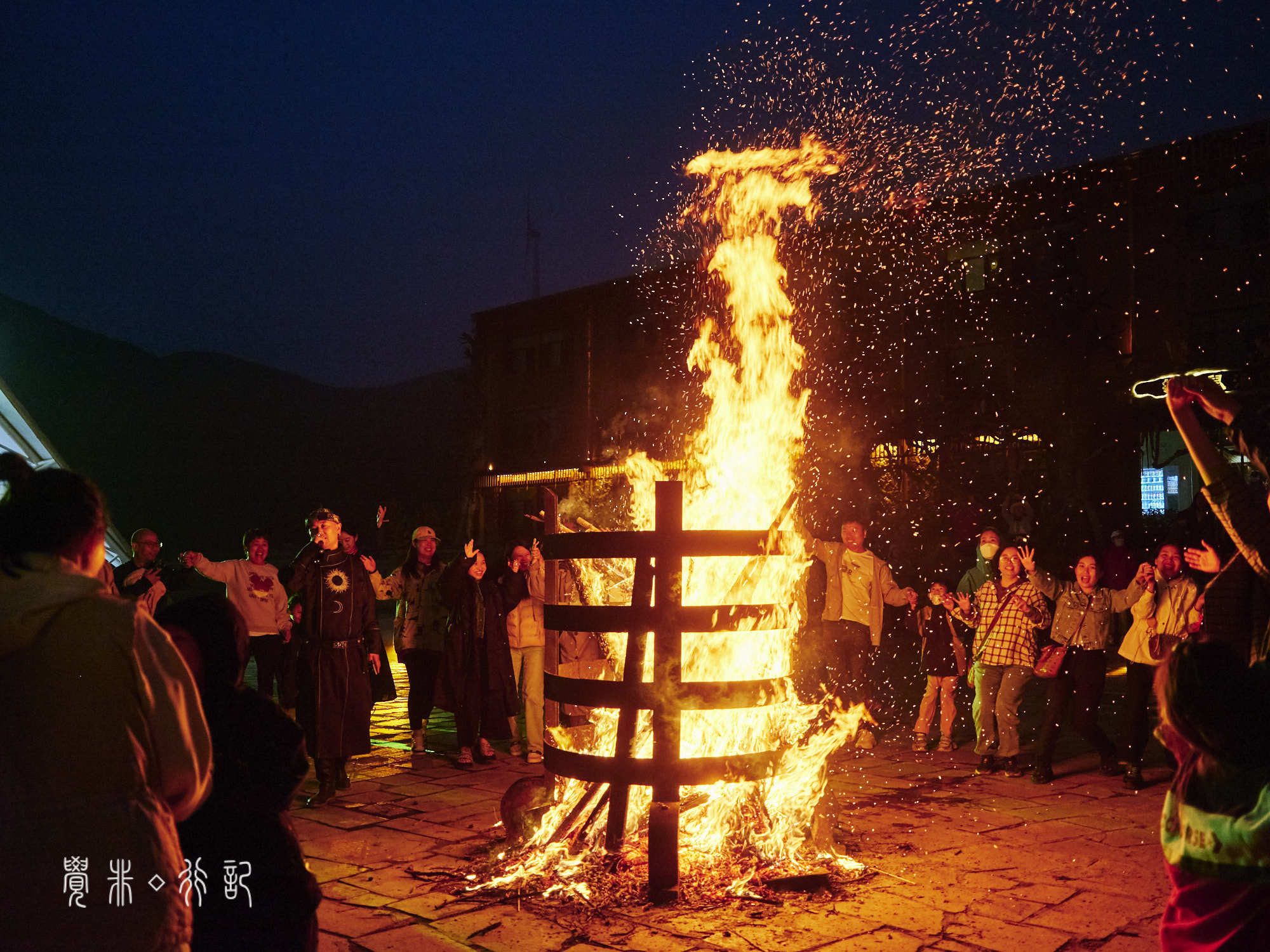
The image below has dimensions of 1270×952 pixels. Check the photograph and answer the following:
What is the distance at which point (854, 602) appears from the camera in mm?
9414

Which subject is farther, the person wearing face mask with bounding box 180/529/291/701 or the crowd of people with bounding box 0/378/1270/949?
the person wearing face mask with bounding box 180/529/291/701

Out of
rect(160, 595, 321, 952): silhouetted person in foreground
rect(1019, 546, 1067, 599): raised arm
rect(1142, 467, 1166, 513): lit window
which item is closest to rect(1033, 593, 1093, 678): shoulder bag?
rect(1019, 546, 1067, 599): raised arm

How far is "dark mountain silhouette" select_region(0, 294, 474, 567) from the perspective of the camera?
8719cm

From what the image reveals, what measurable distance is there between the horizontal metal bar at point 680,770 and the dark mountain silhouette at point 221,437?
3976 cm

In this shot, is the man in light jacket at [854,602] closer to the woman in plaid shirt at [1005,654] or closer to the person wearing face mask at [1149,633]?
the woman in plaid shirt at [1005,654]

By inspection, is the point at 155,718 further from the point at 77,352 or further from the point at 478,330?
the point at 77,352

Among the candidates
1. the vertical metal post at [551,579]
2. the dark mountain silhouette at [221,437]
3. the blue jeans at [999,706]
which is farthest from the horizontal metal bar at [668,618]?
the dark mountain silhouette at [221,437]

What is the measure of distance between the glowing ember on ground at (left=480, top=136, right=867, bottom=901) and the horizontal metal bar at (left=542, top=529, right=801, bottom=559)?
31 centimetres

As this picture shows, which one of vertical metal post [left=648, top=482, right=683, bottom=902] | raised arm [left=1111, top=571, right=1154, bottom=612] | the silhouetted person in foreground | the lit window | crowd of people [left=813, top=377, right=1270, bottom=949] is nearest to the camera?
crowd of people [left=813, top=377, right=1270, bottom=949]

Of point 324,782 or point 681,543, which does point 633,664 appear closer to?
point 681,543

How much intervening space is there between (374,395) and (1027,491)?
531 ft

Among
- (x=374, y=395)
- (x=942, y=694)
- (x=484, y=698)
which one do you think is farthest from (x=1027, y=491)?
(x=374, y=395)

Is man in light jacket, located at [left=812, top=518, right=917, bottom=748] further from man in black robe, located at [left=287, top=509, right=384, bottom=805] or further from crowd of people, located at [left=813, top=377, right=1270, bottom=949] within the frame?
man in black robe, located at [left=287, top=509, right=384, bottom=805]

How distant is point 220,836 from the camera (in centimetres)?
275
